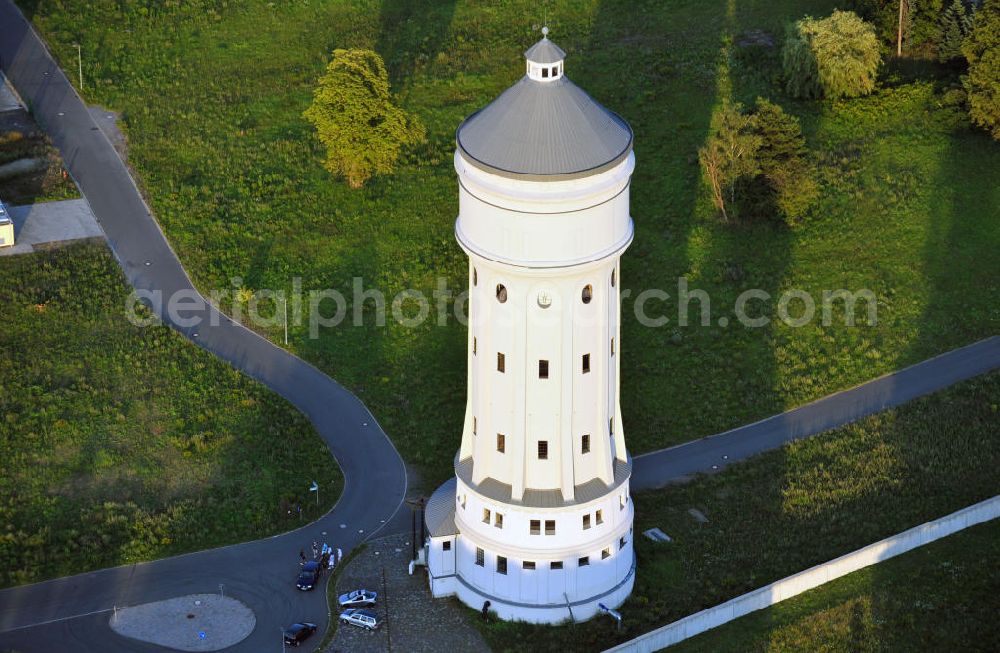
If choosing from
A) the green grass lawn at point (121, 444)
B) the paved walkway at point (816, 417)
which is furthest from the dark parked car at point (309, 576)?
the paved walkway at point (816, 417)

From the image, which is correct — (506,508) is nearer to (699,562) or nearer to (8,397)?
(699,562)

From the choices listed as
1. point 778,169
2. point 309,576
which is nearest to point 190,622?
point 309,576

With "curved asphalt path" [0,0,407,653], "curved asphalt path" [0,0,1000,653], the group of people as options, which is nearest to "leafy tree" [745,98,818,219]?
"curved asphalt path" [0,0,1000,653]

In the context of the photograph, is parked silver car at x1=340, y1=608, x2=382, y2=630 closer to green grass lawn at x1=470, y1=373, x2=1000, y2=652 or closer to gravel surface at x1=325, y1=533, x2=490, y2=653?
gravel surface at x1=325, y1=533, x2=490, y2=653

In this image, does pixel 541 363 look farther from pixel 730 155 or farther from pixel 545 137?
pixel 730 155

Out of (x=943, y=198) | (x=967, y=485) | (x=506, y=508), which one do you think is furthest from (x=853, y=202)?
(x=506, y=508)

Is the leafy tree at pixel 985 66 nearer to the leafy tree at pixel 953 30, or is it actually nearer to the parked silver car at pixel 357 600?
the leafy tree at pixel 953 30
